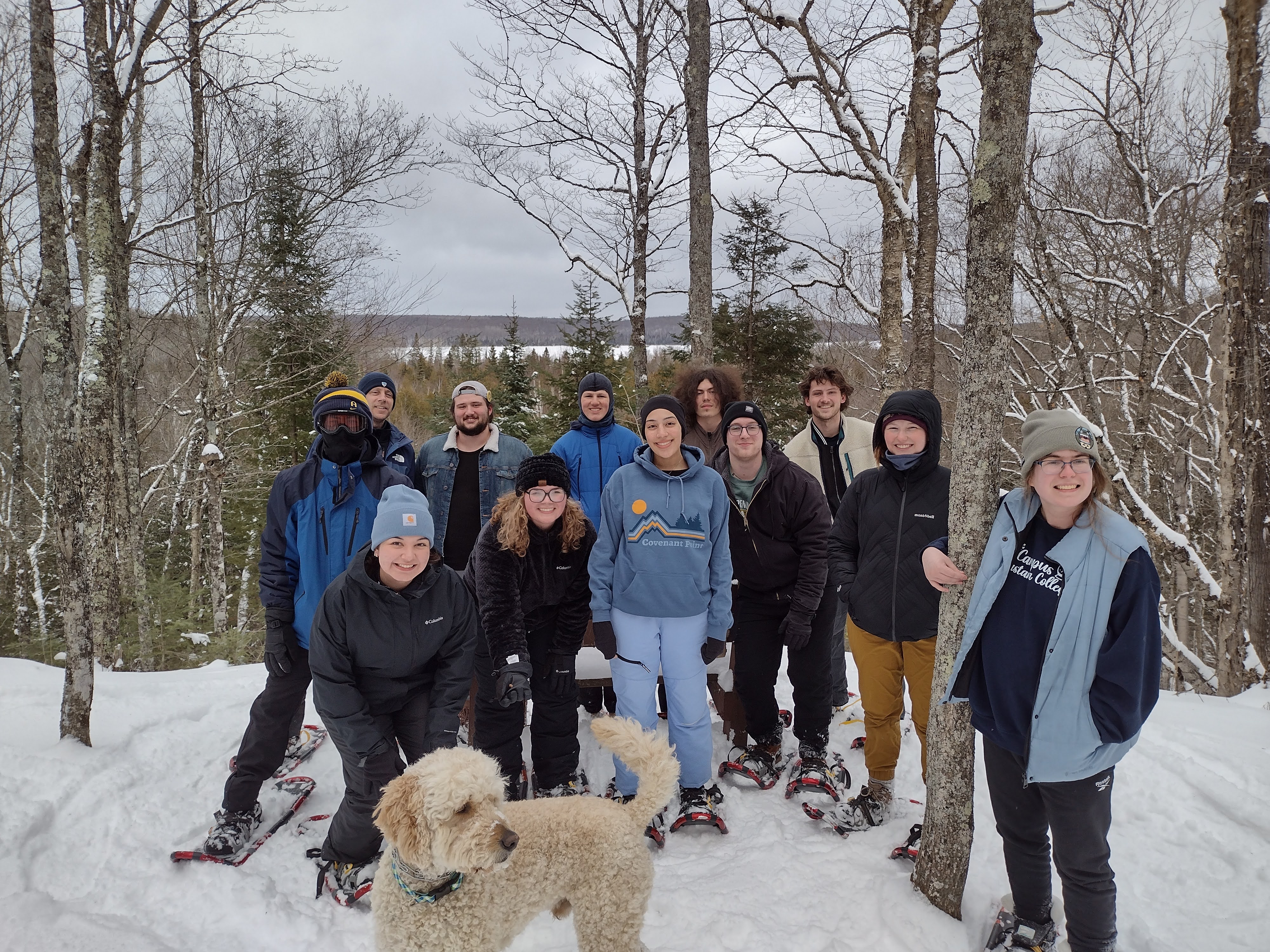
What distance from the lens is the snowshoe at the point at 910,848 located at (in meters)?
2.88

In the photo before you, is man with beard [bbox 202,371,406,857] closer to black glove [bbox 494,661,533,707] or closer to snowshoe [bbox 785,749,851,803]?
black glove [bbox 494,661,533,707]

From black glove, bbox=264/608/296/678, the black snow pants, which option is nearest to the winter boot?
the black snow pants

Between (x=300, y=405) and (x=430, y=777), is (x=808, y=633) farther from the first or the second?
(x=300, y=405)

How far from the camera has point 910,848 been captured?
9.57 feet

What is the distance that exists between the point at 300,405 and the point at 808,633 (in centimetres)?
1296

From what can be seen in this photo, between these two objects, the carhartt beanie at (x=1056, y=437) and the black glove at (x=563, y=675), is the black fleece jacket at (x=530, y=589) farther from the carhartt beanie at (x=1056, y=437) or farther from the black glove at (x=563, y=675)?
the carhartt beanie at (x=1056, y=437)

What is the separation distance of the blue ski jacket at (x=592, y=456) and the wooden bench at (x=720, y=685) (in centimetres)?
92

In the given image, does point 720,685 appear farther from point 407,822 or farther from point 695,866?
point 407,822

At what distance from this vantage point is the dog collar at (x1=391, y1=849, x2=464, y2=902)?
205cm

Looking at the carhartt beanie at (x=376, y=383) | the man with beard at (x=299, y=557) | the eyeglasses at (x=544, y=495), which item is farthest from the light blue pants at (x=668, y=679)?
the carhartt beanie at (x=376, y=383)

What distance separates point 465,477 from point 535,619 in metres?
1.21

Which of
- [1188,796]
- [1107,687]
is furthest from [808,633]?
[1188,796]

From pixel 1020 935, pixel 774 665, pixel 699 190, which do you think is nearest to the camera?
pixel 1020 935

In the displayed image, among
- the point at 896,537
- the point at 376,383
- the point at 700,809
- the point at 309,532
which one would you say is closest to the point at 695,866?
the point at 700,809
